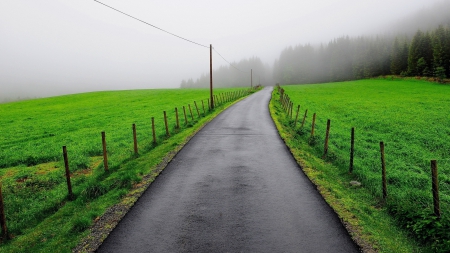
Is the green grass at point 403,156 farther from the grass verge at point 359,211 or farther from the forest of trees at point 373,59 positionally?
the forest of trees at point 373,59

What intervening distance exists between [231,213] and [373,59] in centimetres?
11827

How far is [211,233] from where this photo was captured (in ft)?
20.1

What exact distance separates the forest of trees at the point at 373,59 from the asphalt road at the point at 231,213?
3049 inches

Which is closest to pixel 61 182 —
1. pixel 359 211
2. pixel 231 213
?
pixel 231 213

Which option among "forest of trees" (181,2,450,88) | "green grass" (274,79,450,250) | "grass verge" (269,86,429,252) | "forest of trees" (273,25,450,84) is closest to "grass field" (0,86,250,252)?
"grass verge" (269,86,429,252)

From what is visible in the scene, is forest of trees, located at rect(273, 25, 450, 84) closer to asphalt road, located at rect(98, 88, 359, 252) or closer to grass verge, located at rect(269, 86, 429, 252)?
grass verge, located at rect(269, 86, 429, 252)

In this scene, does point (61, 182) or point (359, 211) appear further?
point (61, 182)

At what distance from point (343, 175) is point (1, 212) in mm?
10708

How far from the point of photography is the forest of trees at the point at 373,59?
250ft

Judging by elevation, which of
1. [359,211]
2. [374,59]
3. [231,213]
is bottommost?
[359,211]

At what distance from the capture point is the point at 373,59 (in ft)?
351

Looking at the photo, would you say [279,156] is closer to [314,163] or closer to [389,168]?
[314,163]

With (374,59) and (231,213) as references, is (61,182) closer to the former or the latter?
(231,213)

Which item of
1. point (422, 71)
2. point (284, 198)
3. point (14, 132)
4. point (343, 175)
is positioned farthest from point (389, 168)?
point (422, 71)
